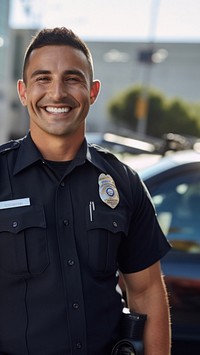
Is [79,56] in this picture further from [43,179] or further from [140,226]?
[140,226]

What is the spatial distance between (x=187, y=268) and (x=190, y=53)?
1499 inches

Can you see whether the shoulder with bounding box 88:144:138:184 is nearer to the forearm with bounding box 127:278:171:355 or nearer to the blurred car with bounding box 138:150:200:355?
the forearm with bounding box 127:278:171:355

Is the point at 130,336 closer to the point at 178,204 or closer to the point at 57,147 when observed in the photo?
the point at 57,147

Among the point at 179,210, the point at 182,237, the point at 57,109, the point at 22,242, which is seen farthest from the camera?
the point at 179,210

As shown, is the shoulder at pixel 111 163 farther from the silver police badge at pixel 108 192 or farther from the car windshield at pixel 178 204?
the car windshield at pixel 178 204

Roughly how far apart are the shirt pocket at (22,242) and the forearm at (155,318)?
44cm

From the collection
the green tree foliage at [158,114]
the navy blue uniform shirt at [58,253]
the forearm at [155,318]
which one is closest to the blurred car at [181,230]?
the forearm at [155,318]

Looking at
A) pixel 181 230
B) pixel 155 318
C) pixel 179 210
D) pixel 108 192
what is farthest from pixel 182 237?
pixel 108 192

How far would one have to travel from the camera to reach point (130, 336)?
2.05 m

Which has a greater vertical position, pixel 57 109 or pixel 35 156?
pixel 57 109

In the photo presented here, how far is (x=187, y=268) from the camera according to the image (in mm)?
3125

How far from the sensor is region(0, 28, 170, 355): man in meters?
1.85

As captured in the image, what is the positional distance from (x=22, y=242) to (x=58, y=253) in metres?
0.11

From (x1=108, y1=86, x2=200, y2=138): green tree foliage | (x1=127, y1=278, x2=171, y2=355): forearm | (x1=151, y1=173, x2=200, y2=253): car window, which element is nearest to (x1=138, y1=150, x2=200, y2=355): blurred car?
(x1=151, y1=173, x2=200, y2=253): car window
